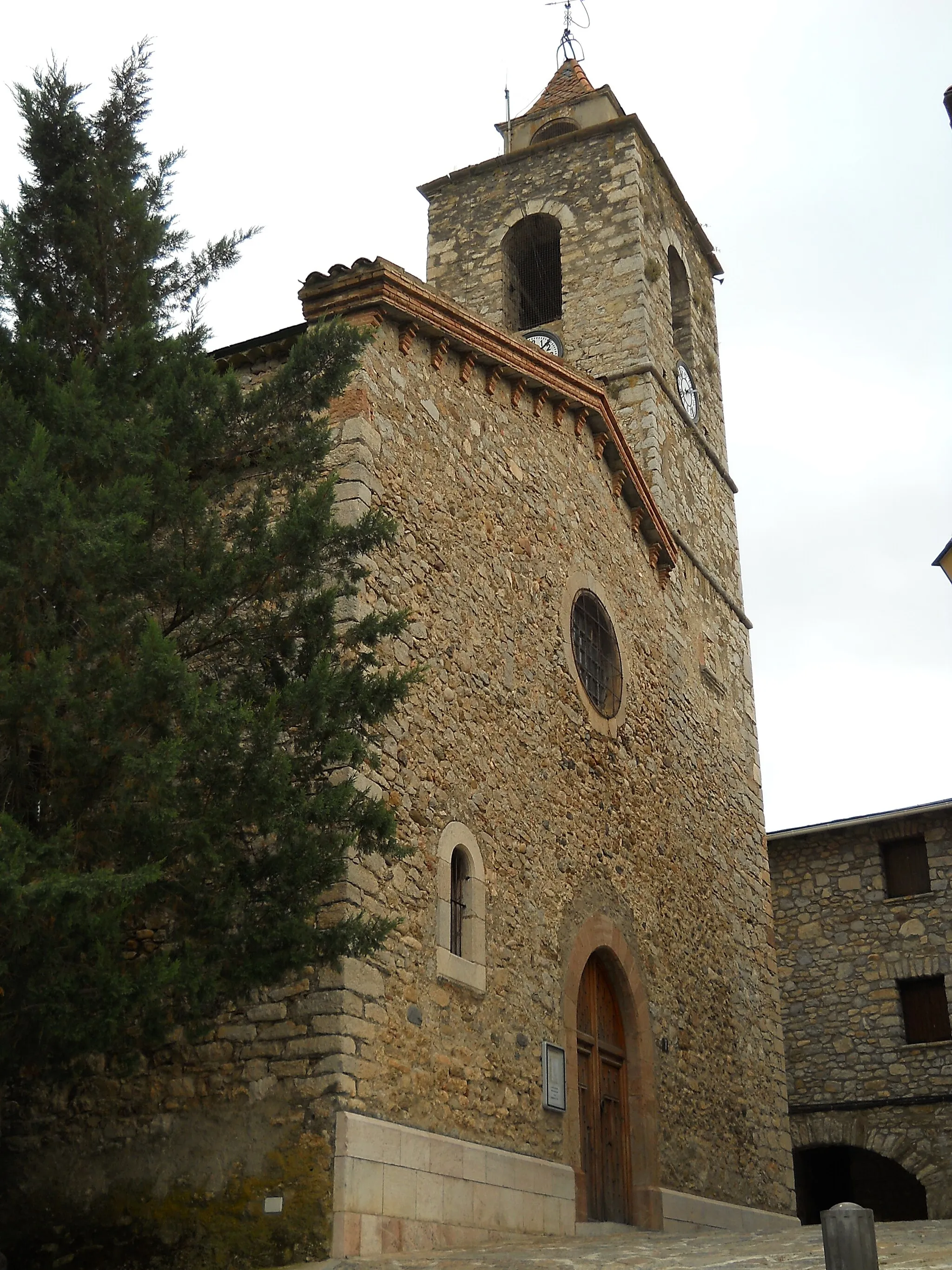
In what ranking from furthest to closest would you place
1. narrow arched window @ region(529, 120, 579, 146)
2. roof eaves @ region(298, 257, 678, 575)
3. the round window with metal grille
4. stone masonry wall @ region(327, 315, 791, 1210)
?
narrow arched window @ region(529, 120, 579, 146) → the round window with metal grille → roof eaves @ region(298, 257, 678, 575) → stone masonry wall @ region(327, 315, 791, 1210)

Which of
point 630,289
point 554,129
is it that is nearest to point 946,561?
point 630,289

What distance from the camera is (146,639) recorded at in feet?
20.9

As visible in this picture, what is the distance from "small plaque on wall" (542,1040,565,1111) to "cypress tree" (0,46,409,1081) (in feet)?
8.63

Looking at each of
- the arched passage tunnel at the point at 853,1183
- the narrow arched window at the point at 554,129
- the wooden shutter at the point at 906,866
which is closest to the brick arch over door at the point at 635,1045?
the arched passage tunnel at the point at 853,1183

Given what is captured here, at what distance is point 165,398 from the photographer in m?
7.58

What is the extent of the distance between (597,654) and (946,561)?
455cm

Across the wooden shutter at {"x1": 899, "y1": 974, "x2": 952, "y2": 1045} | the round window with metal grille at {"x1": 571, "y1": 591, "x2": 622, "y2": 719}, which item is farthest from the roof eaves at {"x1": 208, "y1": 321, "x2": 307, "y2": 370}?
the wooden shutter at {"x1": 899, "y1": 974, "x2": 952, "y2": 1045}

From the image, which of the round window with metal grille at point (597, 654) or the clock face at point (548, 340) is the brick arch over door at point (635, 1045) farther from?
the clock face at point (548, 340)

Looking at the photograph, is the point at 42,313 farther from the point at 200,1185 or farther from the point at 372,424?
the point at 200,1185

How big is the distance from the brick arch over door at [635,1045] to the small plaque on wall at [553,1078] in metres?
0.49

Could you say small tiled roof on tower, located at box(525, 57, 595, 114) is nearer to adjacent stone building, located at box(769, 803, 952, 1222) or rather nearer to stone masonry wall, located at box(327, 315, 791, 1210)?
stone masonry wall, located at box(327, 315, 791, 1210)

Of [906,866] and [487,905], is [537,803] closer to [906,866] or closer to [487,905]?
[487,905]

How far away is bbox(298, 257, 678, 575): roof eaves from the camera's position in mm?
10016

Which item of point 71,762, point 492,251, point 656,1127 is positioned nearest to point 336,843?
point 71,762
